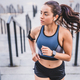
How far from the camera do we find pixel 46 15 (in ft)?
4.55

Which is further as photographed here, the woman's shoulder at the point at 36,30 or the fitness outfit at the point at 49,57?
the woman's shoulder at the point at 36,30

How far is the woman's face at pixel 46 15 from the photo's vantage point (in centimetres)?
137

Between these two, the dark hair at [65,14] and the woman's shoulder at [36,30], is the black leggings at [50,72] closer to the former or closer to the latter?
the woman's shoulder at [36,30]

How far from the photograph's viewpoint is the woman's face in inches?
54.0

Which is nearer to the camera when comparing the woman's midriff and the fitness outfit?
the fitness outfit

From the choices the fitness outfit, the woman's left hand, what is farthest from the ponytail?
the woman's left hand

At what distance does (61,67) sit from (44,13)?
2.09ft

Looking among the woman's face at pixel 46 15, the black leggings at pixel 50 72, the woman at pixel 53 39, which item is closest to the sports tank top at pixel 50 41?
the woman at pixel 53 39

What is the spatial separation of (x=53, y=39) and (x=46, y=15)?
0.25 m

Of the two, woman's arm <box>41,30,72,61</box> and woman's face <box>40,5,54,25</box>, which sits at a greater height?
woman's face <box>40,5,54,25</box>

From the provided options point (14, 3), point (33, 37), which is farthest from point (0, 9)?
point (33, 37)

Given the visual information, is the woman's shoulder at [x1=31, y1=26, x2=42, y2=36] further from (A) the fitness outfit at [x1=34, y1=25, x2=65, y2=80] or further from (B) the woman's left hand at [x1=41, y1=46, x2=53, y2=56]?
(B) the woman's left hand at [x1=41, y1=46, x2=53, y2=56]

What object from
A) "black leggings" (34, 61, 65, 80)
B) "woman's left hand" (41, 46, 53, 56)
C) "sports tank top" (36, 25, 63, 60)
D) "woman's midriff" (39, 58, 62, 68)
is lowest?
"black leggings" (34, 61, 65, 80)

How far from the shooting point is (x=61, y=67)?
1.60m
